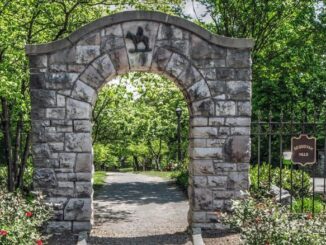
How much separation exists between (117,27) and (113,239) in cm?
392

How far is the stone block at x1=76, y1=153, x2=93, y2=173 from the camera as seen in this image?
901cm

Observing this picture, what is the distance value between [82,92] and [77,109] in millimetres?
325

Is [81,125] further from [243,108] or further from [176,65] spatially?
[243,108]

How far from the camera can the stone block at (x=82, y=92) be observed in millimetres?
8977

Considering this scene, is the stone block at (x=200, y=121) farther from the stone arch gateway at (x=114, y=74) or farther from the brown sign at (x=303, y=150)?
the brown sign at (x=303, y=150)

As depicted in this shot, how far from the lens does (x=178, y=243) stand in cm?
874

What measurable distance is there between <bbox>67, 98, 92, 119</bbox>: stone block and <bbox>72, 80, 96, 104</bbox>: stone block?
0.09 meters

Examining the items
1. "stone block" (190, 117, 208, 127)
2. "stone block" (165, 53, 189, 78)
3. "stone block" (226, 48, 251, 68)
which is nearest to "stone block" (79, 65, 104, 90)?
"stone block" (165, 53, 189, 78)

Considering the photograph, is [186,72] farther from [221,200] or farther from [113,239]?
[113,239]

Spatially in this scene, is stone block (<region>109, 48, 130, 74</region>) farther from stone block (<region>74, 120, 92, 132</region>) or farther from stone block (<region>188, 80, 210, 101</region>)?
stone block (<region>188, 80, 210, 101</region>)

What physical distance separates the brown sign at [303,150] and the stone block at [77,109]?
3915 millimetres

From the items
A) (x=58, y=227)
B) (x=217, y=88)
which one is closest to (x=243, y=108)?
(x=217, y=88)

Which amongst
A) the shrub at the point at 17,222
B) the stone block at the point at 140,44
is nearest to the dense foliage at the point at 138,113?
the stone block at the point at 140,44

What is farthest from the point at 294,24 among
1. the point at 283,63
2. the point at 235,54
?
the point at 235,54
